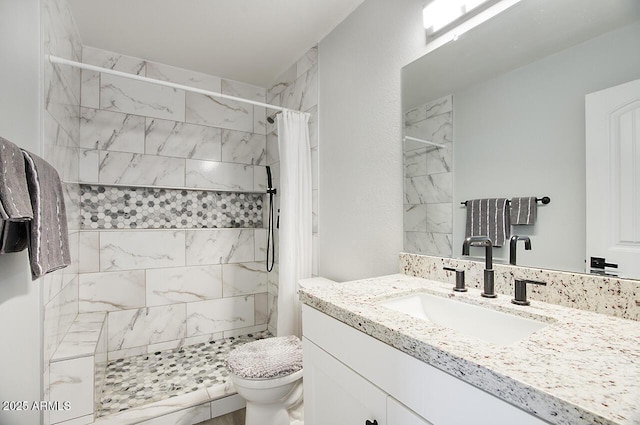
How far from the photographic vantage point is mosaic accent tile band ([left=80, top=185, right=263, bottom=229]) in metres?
2.38

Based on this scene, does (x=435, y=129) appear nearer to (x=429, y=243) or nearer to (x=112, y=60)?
(x=429, y=243)

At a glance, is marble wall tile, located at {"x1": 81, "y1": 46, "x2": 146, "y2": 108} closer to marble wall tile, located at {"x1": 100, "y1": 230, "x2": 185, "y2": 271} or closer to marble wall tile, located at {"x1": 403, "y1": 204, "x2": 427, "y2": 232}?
marble wall tile, located at {"x1": 100, "y1": 230, "x2": 185, "y2": 271}

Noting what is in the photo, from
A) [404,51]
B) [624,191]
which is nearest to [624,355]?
[624,191]

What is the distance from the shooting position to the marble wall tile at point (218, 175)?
8.82 feet

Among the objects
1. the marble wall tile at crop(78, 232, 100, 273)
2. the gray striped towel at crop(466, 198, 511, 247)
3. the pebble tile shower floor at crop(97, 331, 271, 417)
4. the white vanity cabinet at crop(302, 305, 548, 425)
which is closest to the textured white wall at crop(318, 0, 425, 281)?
the gray striped towel at crop(466, 198, 511, 247)

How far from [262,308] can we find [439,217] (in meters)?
2.15

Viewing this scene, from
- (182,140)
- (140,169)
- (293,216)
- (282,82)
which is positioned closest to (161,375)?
(293,216)

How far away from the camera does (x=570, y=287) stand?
96 centimetres

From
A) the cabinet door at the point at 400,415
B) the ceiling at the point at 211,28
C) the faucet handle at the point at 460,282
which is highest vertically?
the ceiling at the point at 211,28

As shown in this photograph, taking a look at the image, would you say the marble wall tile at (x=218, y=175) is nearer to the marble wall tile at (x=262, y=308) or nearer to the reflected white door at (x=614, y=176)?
the marble wall tile at (x=262, y=308)

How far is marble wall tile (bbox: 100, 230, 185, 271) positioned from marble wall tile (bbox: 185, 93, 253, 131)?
3.41ft

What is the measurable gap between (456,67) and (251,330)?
269 centimetres

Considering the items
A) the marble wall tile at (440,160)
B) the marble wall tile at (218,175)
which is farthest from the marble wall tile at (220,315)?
the marble wall tile at (440,160)

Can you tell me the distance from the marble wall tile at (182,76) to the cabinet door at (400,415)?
2.87m
